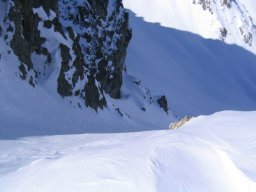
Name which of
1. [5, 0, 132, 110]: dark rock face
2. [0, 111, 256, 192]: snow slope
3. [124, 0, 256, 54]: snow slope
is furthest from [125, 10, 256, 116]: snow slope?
[0, 111, 256, 192]: snow slope

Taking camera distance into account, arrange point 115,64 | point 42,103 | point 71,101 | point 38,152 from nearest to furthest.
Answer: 1. point 38,152
2. point 42,103
3. point 71,101
4. point 115,64

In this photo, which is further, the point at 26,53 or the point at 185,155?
the point at 26,53

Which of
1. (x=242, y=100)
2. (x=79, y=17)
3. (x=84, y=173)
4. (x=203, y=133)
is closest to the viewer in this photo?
(x=84, y=173)

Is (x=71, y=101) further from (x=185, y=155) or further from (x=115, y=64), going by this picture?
(x=185, y=155)

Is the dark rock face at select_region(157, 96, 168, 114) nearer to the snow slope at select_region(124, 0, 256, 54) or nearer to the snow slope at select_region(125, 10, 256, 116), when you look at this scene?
the snow slope at select_region(125, 10, 256, 116)

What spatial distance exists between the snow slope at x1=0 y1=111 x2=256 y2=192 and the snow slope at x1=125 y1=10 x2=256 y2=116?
45773mm

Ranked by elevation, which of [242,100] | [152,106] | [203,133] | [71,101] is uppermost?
[203,133]

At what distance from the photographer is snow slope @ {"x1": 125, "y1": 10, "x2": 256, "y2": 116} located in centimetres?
6347

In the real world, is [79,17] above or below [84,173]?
above

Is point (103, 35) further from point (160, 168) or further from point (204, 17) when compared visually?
point (204, 17)

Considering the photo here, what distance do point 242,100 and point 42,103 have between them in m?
63.7

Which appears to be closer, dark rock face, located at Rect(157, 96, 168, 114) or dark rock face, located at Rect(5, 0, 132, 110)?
dark rock face, located at Rect(5, 0, 132, 110)

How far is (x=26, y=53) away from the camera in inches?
930

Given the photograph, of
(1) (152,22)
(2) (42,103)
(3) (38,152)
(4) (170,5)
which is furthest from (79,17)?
(4) (170,5)
